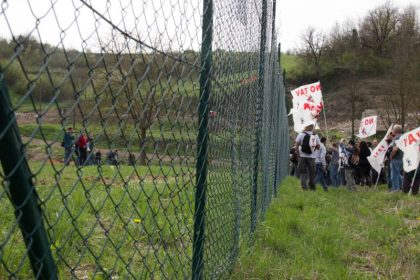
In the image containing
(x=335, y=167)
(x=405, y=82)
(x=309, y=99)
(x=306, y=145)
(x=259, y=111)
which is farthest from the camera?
(x=405, y=82)

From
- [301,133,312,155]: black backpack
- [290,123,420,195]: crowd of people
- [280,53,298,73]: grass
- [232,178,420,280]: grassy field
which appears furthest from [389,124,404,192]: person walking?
[280,53,298,73]: grass

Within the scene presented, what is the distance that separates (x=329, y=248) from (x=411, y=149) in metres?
7.14

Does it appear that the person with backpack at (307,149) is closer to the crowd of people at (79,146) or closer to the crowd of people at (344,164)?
the crowd of people at (344,164)

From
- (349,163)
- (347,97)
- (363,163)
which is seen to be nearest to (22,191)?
(349,163)

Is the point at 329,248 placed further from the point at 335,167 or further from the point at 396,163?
the point at 335,167

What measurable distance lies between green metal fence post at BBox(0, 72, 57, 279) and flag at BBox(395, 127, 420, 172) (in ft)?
34.8

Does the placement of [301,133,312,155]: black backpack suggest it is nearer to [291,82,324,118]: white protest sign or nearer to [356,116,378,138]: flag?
[291,82,324,118]: white protest sign

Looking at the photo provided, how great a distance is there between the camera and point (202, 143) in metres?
2.54

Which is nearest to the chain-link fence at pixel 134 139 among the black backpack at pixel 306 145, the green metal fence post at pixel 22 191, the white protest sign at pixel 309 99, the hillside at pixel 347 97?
the green metal fence post at pixel 22 191

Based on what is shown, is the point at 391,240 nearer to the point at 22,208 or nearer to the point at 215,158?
the point at 215,158

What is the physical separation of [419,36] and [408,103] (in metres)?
13.0

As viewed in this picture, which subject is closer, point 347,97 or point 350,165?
point 350,165

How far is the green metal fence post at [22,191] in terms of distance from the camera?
1021mm

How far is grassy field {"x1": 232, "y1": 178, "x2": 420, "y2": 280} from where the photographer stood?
3767 millimetres
